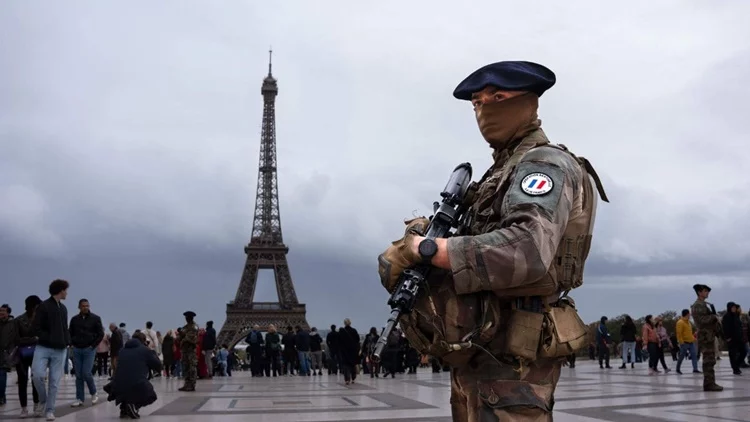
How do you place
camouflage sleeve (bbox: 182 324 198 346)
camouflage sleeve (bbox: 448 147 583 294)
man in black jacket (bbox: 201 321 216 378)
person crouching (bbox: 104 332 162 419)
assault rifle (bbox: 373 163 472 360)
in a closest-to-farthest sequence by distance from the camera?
1. camouflage sleeve (bbox: 448 147 583 294)
2. assault rifle (bbox: 373 163 472 360)
3. person crouching (bbox: 104 332 162 419)
4. camouflage sleeve (bbox: 182 324 198 346)
5. man in black jacket (bbox: 201 321 216 378)

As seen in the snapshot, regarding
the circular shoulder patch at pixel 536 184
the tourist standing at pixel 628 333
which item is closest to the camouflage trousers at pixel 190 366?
the tourist standing at pixel 628 333

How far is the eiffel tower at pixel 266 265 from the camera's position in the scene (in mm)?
61031

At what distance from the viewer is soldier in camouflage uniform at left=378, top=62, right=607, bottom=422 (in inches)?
87.0

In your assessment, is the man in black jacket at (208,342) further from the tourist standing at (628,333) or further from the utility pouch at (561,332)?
the utility pouch at (561,332)

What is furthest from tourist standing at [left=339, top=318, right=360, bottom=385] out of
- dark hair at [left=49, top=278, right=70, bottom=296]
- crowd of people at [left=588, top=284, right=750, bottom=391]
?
dark hair at [left=49, top=278, right=70, bottom=296]

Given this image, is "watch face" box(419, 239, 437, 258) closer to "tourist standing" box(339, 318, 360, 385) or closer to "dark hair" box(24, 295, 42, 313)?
"dark hair" box(24, 295, 42, 313)

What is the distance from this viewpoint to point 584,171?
101 inches

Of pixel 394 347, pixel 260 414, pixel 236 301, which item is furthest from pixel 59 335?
pixel 236 301

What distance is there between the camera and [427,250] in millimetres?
2275

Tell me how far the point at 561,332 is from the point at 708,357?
9.87 meters

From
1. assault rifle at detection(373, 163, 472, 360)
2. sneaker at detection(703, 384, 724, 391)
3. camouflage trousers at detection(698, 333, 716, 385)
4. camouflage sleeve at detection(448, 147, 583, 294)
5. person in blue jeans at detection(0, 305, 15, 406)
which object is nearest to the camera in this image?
camouflage sleeve at detection(448, 147, 583, 294)

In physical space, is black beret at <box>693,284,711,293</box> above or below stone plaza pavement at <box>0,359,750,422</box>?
above

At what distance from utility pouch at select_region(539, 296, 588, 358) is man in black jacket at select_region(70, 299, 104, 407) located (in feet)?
31.9

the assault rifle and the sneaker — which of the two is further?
the sneaker
